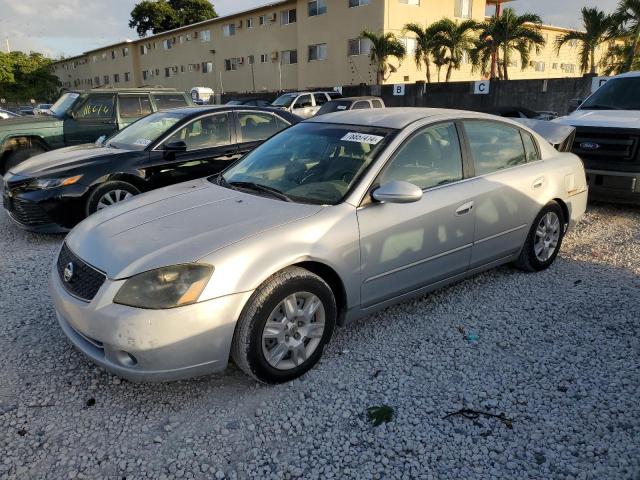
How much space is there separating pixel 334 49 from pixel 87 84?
43.7m

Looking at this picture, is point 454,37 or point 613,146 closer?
point 613,146

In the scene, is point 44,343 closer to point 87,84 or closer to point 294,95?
point 294,95

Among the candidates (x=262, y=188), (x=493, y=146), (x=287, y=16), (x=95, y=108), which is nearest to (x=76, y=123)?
(x=95, y=108)

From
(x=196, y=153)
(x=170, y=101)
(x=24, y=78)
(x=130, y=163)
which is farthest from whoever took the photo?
(x=24, y=78)

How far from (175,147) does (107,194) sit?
38.4 inches

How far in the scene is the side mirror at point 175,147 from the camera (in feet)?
20.0

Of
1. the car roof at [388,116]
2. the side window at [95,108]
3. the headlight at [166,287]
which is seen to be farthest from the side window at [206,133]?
the headlight at [166,287]

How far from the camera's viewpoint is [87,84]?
202 ft

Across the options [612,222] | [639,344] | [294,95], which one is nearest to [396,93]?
[294,95]

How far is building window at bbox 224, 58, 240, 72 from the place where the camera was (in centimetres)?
3891

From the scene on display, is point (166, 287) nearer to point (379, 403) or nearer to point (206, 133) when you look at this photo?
point (379, 403)

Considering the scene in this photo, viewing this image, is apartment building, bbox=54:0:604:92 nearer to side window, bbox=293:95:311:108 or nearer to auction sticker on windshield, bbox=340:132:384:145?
side window, bbox=293:95:311:108

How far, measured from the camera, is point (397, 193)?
3197 mm

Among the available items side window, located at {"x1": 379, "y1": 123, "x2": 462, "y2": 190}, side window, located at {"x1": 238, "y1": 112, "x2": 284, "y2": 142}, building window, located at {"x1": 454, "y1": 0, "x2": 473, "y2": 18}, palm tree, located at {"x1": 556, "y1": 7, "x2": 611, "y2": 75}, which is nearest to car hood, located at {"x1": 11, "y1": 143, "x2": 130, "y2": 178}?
side window, located at {"x1": 238, "y1": 112, "x2": 284, "y2": 142}
